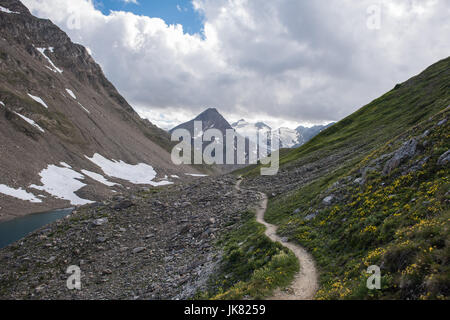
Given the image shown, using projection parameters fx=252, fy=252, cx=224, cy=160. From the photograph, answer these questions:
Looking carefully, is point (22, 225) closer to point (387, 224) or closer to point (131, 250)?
point (131, 250)

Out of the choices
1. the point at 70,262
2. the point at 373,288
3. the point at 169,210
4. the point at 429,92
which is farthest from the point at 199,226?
the point at 429,92

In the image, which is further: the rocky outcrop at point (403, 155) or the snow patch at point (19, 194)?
the snow patch at point (19, 194)

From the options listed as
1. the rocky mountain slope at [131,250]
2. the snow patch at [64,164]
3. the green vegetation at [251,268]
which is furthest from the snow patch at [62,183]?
the green vegetation at [251,268]

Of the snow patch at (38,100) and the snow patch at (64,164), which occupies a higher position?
the snow patch at (38,100)

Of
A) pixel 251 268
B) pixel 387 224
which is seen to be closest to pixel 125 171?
pixel 251 268

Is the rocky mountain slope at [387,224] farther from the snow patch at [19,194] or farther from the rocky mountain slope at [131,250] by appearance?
the snow patch at [19,194]

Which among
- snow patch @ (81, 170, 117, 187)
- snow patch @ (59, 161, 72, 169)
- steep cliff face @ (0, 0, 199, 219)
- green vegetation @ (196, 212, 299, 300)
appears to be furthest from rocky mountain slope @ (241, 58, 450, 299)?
snow patch @ (59, 161, 72, 169)

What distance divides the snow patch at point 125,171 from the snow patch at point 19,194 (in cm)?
5392

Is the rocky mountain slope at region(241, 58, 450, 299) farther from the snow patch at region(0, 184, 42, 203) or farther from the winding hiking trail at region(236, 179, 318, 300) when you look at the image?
the snow patch at region(0, 184, 42, 203)

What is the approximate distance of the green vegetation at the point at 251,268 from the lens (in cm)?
1332

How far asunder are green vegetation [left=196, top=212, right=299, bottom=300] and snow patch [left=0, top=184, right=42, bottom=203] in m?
102

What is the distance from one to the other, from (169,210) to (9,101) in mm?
157281

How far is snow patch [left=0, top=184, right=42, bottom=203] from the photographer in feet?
302
